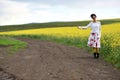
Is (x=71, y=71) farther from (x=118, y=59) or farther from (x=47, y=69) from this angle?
(x=118, y=59)

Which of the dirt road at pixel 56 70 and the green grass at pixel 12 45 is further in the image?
the green grass at pixel 12 45

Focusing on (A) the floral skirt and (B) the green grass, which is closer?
(A) the floral skirt

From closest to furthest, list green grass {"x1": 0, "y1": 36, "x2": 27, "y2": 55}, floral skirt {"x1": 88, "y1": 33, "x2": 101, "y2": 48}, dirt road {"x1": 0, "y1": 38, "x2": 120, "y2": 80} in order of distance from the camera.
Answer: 1. dirt road {"x1": 0, "y1": 38, "x2": 120, "y2": 80}
2. floral skirt {"x1": 88, "y1": 33, "x2": 101, "y2": 48}
3. green grass {"x1": 0, "y1": 36, "x2": 27, "y2": 55}

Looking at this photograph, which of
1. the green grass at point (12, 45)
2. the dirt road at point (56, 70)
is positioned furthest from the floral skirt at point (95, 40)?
the green grass at point (12, 45)

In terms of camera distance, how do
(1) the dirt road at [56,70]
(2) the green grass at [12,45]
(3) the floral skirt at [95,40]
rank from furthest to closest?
(2) the green grass at [12,45] → (3) the floral skirt at [95,40] → (1) the dirt road at [56,70]

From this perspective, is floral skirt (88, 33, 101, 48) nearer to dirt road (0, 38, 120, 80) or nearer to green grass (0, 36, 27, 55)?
dirt road (0, 38, 120, 80)

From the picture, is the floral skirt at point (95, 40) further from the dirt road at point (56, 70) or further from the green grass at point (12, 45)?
the green grass at point (12, 45)

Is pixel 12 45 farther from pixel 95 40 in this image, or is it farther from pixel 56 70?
pixel 56 70

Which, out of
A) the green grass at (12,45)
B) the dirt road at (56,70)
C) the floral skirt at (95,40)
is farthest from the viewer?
the green grass at (12,45)

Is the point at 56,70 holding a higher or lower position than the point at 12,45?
higher

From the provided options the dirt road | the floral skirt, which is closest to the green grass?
the floral skirt

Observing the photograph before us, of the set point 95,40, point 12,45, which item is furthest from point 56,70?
point 12,45

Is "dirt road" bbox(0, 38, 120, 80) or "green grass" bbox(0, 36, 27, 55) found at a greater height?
"dirt road" bbox(0, 38, 120, 80)

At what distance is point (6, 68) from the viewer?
1641 centimetres
